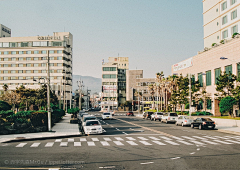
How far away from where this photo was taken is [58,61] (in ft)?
A: 386

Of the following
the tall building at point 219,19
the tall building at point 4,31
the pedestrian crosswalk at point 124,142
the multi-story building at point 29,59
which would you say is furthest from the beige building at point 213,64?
the tall building at point 4,31

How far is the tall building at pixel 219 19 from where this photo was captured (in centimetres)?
5829

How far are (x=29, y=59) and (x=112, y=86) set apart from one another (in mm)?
41008

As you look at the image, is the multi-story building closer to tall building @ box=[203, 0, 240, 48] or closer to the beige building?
the beige building

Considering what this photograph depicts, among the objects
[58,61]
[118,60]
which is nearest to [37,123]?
[58,61]

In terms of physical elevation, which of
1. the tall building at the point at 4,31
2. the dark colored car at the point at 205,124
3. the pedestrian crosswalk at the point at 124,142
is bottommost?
the pedestrian crosswalk at the point at 124,142

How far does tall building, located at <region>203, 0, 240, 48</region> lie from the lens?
5829 cm

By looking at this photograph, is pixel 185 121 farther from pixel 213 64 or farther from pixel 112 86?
pixel 112 86

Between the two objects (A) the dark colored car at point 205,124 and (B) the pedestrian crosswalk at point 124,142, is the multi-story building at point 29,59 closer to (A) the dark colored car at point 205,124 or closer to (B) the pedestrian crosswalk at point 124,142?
(A) the dark colored car at point 205,124

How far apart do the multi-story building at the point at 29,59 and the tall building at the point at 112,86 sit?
22.3m

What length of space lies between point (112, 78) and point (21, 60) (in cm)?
4478

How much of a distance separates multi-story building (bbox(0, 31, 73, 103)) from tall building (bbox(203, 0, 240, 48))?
2569 inches

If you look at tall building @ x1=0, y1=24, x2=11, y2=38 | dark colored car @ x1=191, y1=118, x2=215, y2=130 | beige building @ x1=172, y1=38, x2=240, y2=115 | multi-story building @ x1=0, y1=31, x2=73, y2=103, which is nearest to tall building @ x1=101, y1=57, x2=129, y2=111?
multi-story building @ x1=0, y1=31, x2=73, y2=103

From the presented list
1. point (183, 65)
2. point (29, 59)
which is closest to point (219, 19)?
point (183, 65)
